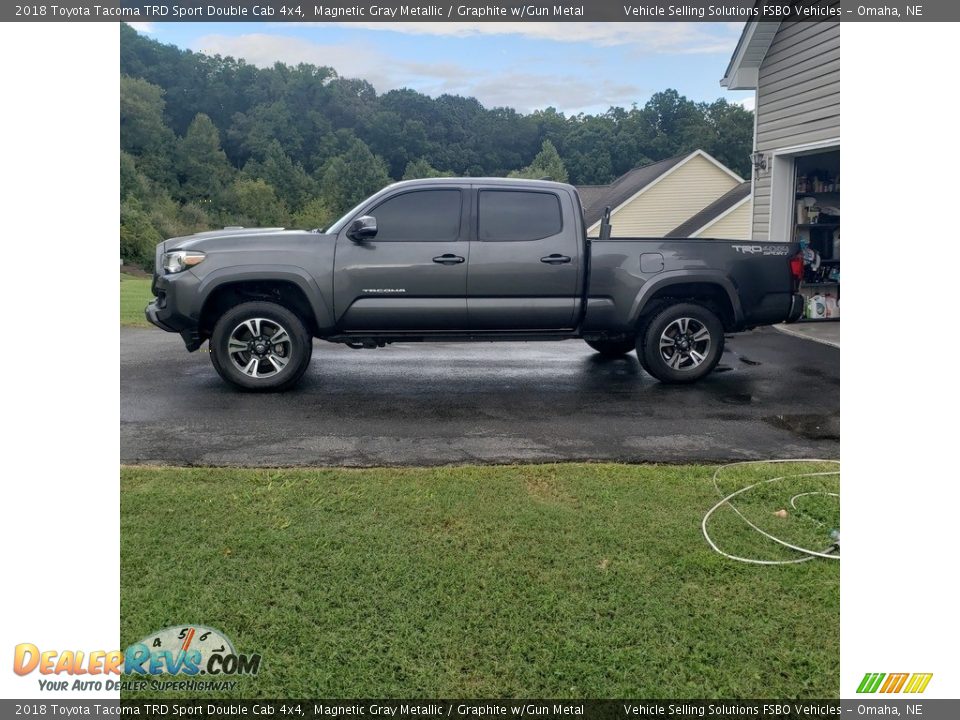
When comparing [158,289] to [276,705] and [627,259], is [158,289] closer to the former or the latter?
[627,259]

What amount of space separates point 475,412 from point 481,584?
345 cm

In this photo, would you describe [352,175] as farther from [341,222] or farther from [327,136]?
[341,222]

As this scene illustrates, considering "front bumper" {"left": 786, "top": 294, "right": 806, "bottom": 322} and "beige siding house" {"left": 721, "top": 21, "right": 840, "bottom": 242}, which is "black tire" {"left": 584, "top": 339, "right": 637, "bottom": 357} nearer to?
"front bumper" {"left": 786, "top": 294, "right": 806, "bottom": 322}

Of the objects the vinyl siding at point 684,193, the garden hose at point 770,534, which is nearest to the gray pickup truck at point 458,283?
the garden hose at point 770,534

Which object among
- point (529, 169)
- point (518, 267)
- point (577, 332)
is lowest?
point (577, 332)

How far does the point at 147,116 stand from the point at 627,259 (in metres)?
11.9

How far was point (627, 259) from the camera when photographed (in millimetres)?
7883

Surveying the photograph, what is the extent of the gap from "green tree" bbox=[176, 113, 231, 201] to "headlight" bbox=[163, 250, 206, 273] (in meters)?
11.0

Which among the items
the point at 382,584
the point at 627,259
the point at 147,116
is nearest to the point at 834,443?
the point at 627,259

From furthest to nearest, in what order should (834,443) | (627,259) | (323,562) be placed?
1. (627,259)
2. (834,443)
3. (323,562)

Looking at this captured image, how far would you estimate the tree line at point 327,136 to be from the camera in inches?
484

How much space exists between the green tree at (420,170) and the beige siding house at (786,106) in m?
5.63

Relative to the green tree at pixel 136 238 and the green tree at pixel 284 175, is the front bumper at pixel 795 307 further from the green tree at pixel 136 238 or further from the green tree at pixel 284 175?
the green tree at pixel 136 238
